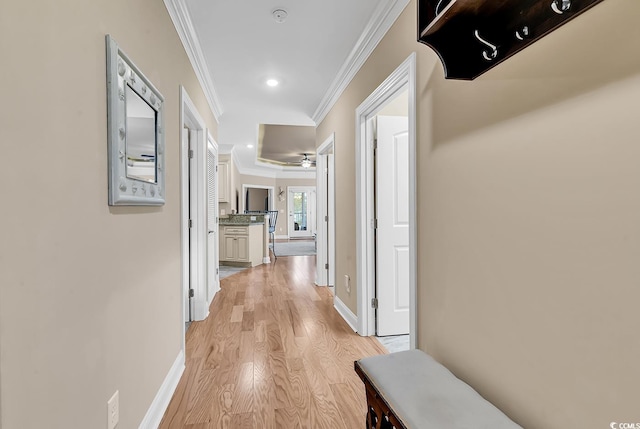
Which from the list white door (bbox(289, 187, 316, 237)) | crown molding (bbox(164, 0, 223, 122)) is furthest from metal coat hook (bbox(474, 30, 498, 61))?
white door (bbox(289, 187, 316, 237))

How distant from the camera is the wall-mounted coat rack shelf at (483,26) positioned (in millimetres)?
976

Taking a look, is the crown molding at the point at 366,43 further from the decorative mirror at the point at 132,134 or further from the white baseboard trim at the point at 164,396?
the white baseboard trim at the point at 164,396

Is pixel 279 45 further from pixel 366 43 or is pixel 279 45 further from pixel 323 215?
pixel 323 215

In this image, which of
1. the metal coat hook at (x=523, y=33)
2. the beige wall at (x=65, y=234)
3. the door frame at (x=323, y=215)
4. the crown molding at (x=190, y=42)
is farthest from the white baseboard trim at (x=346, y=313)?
the crown molding at (x=190, y=42)

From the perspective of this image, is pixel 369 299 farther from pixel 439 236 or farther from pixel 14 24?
pixel 14 24

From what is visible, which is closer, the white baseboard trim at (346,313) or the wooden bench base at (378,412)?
the wooden bench base at (378,412)

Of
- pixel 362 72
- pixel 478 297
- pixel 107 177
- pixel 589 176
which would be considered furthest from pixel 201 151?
pixel 589 176

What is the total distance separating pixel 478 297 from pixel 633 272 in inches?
22.6

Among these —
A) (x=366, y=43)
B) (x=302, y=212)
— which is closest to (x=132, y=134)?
(x=366, y=43)

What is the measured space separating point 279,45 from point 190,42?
0.68m

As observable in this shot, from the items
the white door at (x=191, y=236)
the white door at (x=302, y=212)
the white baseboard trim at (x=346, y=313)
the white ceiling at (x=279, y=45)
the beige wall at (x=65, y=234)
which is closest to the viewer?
the beige wall at (x=65, y=234)

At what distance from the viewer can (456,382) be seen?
1.25 m

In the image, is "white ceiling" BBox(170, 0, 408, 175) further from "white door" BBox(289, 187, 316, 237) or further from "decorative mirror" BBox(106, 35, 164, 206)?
"white door" BBox(289, 187, 316, 237)

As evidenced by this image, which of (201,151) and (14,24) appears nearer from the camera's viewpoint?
(14,24)
